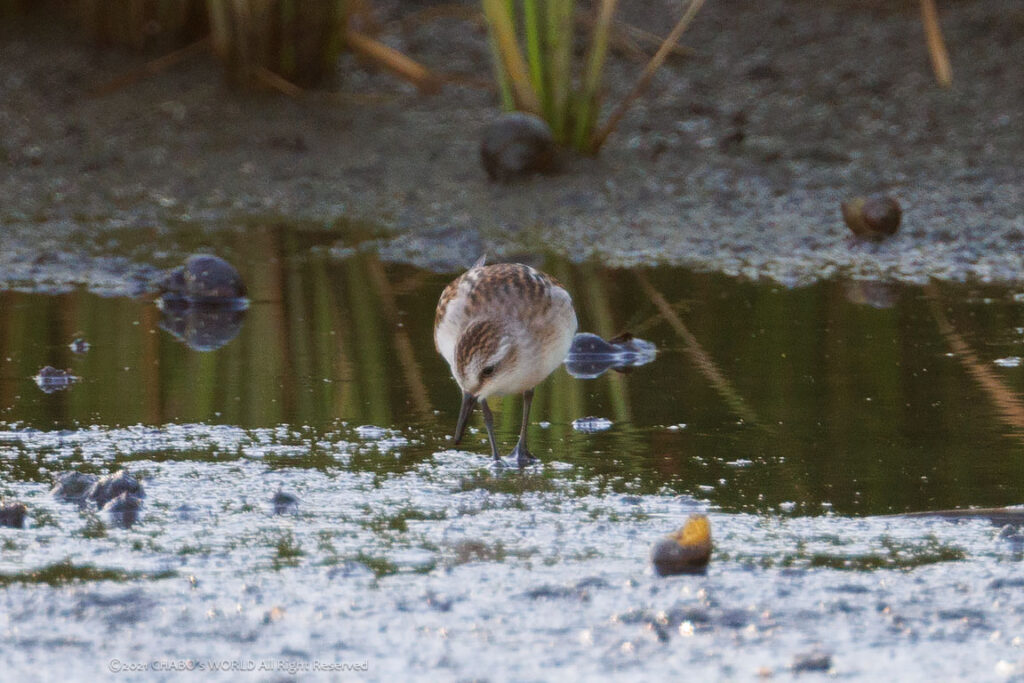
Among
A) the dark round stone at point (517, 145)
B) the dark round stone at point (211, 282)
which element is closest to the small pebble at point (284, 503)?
the dark round stone at point (211, 282)

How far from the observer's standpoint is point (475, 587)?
357cm

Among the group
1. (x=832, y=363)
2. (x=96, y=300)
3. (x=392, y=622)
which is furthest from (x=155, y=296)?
(x=392, y=622)

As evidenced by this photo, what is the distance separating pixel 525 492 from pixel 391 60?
6.33 metres

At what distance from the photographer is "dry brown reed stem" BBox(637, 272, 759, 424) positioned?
17.3 feet

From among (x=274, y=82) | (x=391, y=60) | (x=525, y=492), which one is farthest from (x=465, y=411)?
(x=274, y=82)

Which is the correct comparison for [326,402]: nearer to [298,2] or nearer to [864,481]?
[864,481]

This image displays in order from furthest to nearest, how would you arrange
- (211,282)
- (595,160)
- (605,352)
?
(595,160), (211,282), (605,352)

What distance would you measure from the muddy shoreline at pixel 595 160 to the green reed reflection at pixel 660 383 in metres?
0.62

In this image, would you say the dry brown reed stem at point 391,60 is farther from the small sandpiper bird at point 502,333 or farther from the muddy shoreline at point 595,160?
the small sandpiper bird at point 502,333

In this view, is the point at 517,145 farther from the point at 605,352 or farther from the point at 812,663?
the point at 812,663

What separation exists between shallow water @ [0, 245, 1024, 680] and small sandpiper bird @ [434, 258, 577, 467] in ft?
0.75

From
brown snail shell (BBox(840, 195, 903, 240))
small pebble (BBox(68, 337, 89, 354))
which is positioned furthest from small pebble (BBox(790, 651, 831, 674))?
brown snail shell (BBox(840, 195, 903, 240))

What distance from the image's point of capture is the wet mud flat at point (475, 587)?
3.14 m

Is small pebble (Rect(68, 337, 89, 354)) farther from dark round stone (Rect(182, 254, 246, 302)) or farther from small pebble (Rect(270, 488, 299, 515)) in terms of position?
small pebble (Rect(270, 488, 299, 515))
